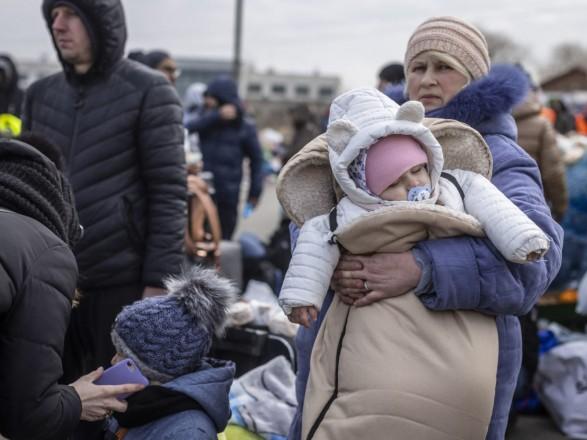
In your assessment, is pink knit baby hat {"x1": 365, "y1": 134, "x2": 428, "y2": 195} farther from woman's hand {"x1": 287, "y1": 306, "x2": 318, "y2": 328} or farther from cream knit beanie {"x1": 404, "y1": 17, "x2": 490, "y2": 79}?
cream knit beanie {"x1": 404, "y1": 17, "x2": 490, "y2": 79}

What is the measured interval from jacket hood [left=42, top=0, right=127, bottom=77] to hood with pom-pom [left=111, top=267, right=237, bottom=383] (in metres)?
1.31

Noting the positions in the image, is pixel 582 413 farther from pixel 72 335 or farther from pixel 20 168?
pixel 20 168

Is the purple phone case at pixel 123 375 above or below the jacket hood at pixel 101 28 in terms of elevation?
below

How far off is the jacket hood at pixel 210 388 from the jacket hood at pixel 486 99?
3.25ft

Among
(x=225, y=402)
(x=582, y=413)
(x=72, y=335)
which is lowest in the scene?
(x=582, y=413)

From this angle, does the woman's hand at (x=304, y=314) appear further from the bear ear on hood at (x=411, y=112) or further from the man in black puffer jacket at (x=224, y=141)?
the man in black puffer jacket at (x=224, y=141)

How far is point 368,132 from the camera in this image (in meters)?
2.11

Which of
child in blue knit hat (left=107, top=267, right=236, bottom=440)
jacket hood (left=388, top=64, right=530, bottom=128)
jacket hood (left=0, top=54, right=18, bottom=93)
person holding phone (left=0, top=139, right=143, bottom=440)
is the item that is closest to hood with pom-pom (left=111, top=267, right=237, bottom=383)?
child in blue knit hat (left=107, top=267, right=236, bottom=440)

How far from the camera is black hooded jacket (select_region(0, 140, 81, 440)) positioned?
1.95 metres

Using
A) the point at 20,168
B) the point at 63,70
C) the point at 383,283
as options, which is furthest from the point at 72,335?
the point at 383,283

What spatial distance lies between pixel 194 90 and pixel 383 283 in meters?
7.11

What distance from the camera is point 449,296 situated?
6.92 ft

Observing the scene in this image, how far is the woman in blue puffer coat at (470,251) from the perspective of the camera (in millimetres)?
2133

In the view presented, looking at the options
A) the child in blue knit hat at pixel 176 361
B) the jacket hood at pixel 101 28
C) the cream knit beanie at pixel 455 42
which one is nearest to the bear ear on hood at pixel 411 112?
the cream knit beanie at pixel 455 42
